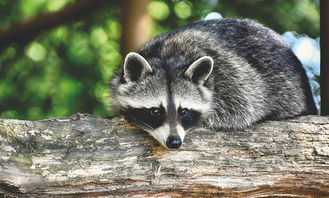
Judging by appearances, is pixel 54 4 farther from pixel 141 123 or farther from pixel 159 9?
pixel 141 123

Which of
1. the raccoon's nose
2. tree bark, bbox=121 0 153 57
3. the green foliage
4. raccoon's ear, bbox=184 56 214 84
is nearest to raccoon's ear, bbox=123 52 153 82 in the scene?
raccoon's ear, bbox=184 56 214 84

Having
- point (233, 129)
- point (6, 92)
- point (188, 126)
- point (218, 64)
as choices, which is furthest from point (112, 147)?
point (6, 92)

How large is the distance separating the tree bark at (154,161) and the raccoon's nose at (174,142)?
0.62ft

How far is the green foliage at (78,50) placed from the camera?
7641 mm

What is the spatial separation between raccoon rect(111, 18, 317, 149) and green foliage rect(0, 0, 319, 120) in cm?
221

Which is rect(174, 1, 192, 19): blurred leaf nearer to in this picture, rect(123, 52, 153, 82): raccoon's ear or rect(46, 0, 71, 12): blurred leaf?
rect(46, 0, 71, 12): blurred leaf

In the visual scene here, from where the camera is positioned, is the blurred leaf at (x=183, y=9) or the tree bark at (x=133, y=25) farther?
the blurred leaf at (x=183, y=9)

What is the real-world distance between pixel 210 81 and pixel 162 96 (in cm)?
62

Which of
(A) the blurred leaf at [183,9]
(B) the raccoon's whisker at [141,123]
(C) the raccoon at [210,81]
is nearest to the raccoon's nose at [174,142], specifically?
(C) the raccoon at [210,81]

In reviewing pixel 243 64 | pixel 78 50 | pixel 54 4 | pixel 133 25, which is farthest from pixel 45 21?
pixel 243 64

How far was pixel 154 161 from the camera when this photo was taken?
4.40 meters

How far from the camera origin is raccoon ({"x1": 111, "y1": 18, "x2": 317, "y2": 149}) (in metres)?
4.70

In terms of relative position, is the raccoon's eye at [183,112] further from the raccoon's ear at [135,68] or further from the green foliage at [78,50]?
the green foliage at [78,50]

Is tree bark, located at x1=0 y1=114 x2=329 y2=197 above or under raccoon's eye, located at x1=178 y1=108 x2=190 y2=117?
under
